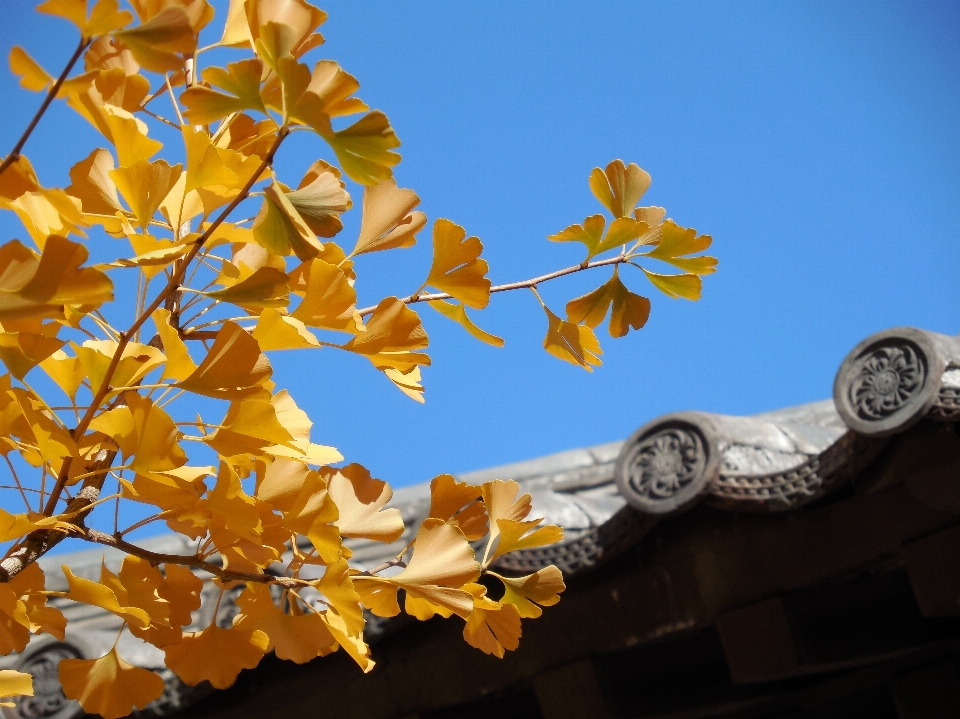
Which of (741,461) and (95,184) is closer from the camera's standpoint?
(95,184)

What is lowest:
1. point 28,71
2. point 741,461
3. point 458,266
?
point 741,461

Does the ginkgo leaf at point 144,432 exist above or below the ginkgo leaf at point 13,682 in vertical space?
A: above

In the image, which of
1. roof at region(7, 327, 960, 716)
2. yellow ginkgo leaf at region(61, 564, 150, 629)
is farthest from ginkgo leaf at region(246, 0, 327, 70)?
roof at region(7, 327, 960, 716)

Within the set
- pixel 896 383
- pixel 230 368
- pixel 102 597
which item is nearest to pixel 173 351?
pixel 230 368

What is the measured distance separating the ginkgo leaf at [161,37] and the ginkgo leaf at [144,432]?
0.54 feet

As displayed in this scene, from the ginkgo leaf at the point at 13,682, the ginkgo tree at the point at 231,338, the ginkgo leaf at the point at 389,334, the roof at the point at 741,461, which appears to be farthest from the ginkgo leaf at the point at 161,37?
the roof at the point at 741,461

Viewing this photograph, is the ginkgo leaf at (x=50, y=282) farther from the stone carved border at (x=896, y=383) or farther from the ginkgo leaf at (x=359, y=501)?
the stone carved border at (x=896, y=383)

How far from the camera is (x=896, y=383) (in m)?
1.39

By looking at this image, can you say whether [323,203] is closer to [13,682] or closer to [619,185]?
[619,185]

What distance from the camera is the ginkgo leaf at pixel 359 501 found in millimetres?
575

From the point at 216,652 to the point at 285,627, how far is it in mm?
43

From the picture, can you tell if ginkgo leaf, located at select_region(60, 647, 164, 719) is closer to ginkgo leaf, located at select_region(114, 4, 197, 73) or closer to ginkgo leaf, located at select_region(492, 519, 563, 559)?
ginkgo leaf, located at select_region(492, 519, 563, 559)

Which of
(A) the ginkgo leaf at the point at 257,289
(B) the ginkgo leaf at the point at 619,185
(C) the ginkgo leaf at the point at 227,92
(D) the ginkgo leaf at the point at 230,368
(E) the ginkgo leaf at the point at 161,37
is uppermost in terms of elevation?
(E) the ginkgo leaf at the point at 161,37

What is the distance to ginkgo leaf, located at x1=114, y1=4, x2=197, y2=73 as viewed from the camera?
1.46ft
